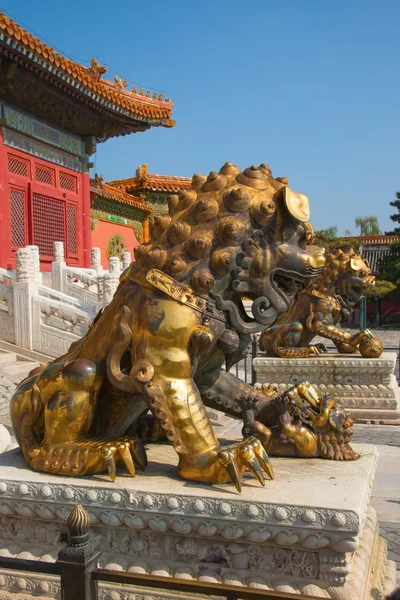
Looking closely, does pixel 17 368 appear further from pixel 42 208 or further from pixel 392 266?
pixel 392 266

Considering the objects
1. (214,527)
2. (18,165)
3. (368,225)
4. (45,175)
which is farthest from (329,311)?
(368,225)

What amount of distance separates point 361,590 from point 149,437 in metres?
1.22

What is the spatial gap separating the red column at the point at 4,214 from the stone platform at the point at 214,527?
9976 mm

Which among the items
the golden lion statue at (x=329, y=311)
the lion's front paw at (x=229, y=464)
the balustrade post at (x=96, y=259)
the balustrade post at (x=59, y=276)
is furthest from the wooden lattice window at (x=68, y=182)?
the lion's front paw at (x=229, y=464)

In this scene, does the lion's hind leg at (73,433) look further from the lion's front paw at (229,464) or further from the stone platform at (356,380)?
the stone platform at (356,380)

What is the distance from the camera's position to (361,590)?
195cm

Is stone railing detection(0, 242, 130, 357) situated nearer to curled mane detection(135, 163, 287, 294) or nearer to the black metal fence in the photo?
curled mane detection(135, 163, 287, 294)

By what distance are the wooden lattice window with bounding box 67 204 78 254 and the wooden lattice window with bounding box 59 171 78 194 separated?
1.43ft

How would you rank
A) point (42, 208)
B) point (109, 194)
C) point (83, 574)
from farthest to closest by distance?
1. point (109, 194)
2. point (42, 208)
3. point (83, 574)

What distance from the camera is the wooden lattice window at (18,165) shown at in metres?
12.1

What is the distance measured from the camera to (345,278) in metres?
6.43

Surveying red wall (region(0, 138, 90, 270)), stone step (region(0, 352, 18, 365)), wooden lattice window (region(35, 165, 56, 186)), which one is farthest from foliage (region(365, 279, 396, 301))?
stone step (region(0, 352, 18, 365))

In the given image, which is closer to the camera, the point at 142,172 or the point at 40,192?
the point at 40,192

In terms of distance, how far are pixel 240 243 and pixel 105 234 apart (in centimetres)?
1677
